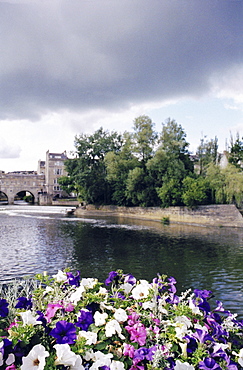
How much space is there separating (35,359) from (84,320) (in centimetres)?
81

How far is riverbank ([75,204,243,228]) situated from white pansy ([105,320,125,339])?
2724 cm

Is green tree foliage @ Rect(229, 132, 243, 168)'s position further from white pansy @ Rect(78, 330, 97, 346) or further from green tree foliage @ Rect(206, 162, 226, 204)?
white pansy @ Rect(78, 330, 97, 346)

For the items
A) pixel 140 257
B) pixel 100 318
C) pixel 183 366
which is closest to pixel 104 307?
pixel 100 318

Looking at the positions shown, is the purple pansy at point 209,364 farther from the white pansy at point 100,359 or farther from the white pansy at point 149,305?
the white pansy at point 149,305

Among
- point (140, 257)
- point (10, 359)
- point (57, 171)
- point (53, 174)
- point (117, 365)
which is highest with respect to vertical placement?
point (57, 171)

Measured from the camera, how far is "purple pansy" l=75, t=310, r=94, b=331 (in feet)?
12.2

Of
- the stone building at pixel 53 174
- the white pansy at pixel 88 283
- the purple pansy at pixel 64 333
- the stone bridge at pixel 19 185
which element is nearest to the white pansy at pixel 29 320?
the purple pansy at pixel 64 333

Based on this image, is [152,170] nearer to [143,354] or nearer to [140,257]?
[140,257]

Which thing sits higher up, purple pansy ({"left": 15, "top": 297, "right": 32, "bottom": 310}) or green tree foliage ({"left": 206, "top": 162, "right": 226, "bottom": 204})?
green tree foliage ({"left": 206, "top": 162, "right": 226, "bottom": 204})

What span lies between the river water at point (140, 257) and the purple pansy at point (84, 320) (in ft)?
19.3

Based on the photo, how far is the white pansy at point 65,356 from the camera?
10.0 feet

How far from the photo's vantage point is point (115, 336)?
3.73 metres

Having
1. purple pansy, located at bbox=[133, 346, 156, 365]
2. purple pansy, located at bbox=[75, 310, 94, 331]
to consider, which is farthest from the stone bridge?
purple pansy, located at bbox=[133, 346, 156, 365]

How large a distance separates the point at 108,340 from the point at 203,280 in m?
8.77
